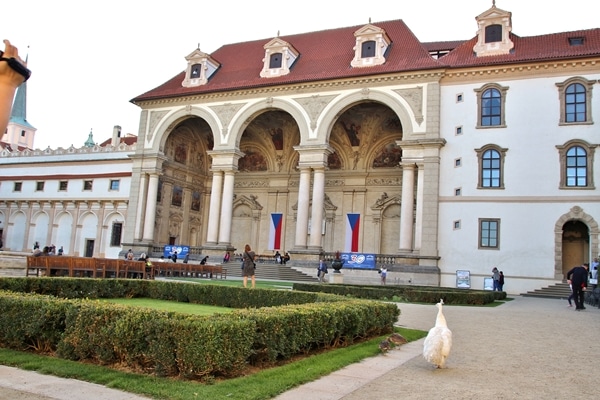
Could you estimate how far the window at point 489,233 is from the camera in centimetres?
3378

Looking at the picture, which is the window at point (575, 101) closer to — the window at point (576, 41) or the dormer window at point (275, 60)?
the window at point (576, 41)

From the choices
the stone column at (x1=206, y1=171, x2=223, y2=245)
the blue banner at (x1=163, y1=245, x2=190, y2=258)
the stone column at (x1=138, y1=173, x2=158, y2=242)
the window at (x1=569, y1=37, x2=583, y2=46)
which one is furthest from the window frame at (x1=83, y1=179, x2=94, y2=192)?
the window at (x1=569, y1=37, x2=583, y2=46)

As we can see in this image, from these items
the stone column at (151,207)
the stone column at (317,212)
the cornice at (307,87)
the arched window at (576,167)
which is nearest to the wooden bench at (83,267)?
the stone column at (317,212)

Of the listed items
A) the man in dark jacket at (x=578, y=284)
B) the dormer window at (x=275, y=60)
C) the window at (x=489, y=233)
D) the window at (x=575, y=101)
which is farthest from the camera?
the dormer window at (x=275, y=60)

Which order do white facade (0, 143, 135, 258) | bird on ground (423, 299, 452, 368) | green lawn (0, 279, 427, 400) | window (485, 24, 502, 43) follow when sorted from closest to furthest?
green lawn (0, 279, 427, 400) → bird on ground (423, 299, 452, 368) → window (485, 24, 502, 43) → white facade (0, 143, 135, 258)

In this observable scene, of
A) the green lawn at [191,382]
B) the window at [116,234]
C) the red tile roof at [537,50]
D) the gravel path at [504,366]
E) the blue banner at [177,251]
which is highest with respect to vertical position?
the red tile roof at [537,50]

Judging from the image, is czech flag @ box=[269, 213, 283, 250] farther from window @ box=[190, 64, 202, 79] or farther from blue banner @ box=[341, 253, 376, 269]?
window @ box=[190, 64, 202, 79]

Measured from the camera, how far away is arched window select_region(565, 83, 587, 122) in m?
33.2

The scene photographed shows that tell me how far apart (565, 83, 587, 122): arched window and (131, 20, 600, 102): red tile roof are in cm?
202

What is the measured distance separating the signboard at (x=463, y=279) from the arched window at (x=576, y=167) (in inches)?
324

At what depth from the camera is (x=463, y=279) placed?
33.1 metres

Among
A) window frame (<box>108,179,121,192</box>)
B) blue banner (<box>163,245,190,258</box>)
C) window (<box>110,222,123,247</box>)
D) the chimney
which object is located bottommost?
blue banner (<box>163,245,190,258</box>)

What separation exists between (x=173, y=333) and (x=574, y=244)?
3198 centimetres

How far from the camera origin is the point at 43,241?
51.5 meters
